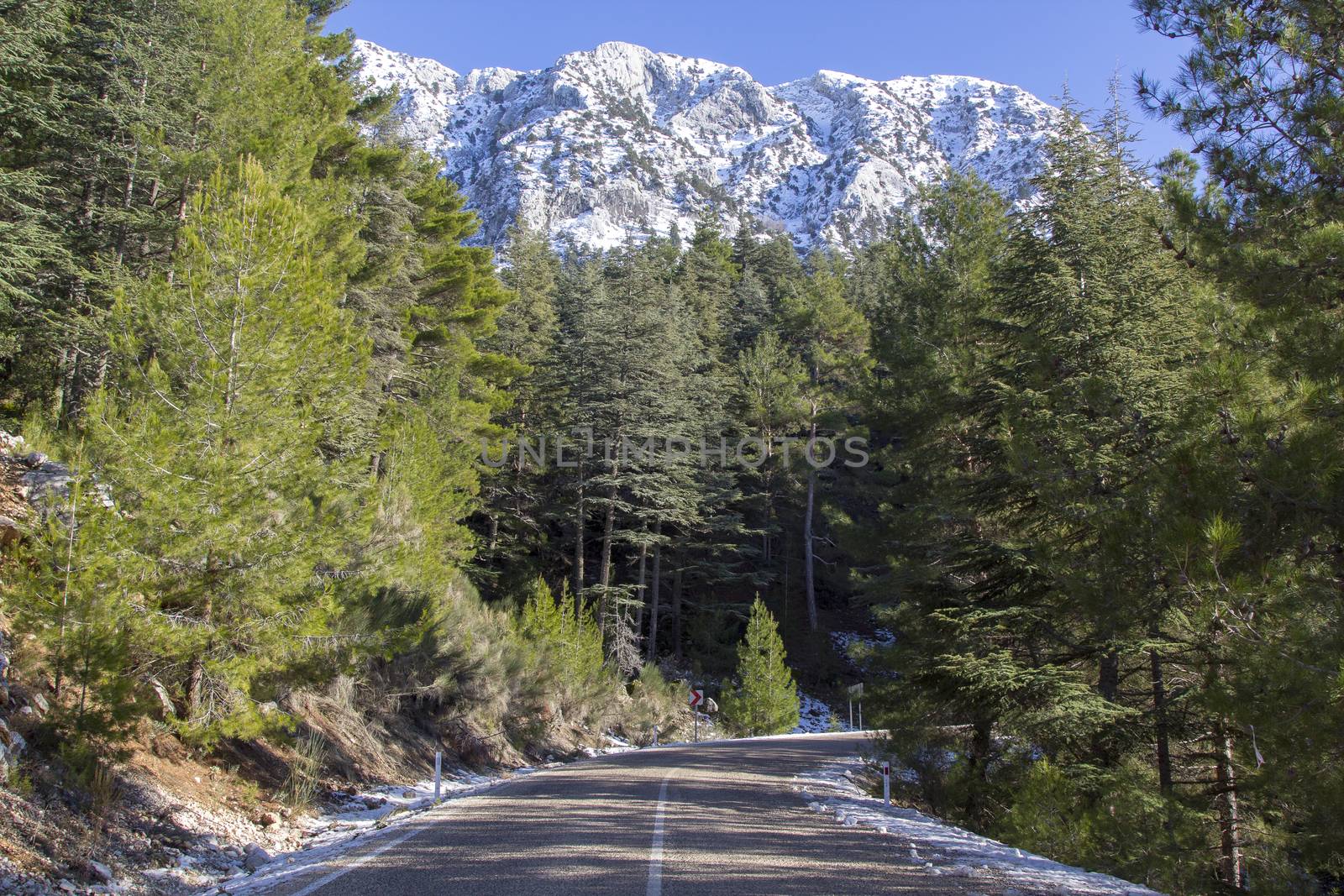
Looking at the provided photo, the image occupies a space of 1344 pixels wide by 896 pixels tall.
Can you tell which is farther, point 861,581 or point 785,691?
point 785,691

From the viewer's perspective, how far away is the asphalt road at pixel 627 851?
219 inches

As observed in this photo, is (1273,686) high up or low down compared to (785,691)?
up

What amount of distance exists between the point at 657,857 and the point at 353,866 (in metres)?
2.47

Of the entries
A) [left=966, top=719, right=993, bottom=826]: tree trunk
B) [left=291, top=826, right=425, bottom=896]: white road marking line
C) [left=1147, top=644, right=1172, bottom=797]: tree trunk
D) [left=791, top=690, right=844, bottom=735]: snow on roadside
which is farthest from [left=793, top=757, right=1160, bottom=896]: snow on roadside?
[left=791, top=690, right=844, bottom=735]: snow on roadside

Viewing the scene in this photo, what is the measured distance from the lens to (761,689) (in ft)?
100

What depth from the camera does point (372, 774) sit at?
39.4ft

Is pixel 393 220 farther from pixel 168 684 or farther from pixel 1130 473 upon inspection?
pixel 1130 473

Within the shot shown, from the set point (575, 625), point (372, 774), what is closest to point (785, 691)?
point (575, 625)

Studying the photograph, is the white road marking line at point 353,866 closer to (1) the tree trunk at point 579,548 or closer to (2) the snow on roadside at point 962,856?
(2) the snow on roadside at point 962,856

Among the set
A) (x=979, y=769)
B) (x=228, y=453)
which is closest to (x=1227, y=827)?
(x=979, y=769)

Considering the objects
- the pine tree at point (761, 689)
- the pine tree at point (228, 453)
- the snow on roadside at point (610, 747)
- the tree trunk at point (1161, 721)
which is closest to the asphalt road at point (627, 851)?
the pine tree at point (228, 453)

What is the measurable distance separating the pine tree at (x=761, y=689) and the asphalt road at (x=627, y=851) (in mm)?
18302

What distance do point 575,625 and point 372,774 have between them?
41.4 feet

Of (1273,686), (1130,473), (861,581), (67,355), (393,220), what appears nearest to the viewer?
(1273,686)
